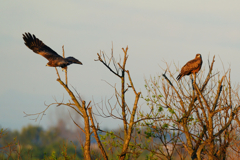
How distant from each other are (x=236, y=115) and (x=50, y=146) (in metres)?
7.64

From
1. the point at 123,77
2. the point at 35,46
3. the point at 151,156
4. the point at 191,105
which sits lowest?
the point at 151,156

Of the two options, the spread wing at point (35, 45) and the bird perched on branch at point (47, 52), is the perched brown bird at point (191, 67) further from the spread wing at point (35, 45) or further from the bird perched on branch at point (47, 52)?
the spread wing at point (35, 45)

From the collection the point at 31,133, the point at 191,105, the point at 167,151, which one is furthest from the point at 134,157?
the point at 31,133

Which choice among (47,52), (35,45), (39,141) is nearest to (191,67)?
(47,52)

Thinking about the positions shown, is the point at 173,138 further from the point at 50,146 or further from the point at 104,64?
the point at 50,146

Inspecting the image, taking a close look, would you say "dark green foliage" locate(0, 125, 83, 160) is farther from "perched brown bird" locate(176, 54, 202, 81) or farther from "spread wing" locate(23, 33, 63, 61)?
"perched brown bird" locate(176, 54, 202, 81)

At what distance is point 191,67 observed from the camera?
31.5ft

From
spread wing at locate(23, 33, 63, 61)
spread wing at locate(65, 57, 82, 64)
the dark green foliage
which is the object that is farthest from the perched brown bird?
the dark green foliage

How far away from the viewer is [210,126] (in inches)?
289

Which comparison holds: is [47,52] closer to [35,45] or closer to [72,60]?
[35,45]

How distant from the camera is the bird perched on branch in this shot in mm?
8688

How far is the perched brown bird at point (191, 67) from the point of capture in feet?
31.1

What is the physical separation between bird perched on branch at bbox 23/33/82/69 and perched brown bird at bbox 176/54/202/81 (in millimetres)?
3552

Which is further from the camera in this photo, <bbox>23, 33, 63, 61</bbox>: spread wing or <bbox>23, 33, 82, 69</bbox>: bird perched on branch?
<bbox>23, 33, 63, 61</bbox>: spread wing
